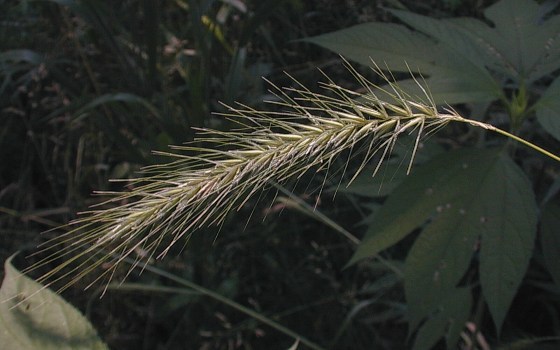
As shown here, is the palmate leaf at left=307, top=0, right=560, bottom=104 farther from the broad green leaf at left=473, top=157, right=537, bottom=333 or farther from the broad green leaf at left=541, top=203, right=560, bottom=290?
the broad green leaf at left=541, top=203, right=560, bottom=290

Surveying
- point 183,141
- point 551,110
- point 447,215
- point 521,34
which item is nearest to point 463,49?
point 521,34

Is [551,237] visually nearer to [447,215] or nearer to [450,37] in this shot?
[447,215]

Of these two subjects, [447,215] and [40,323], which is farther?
[447,215]

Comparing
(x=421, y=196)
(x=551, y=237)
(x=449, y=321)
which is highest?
(x=421, y=196)

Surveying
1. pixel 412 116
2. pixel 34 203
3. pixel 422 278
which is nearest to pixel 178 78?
pixel 34 203

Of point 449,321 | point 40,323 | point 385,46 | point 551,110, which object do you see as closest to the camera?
point 40,323

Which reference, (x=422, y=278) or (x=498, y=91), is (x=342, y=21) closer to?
(x=498, y=91)

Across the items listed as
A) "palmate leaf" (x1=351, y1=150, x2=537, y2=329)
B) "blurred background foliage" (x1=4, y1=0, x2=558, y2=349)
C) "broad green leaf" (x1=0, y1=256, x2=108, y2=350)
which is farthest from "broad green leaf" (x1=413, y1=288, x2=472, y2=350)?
"broad green leaf" (x1=0, y1=256, x2=108, y2=350)
